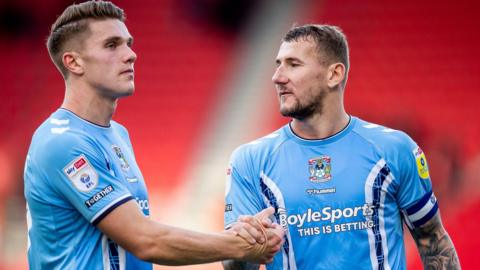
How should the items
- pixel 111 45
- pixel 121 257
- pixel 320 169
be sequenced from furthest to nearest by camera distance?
pixel 320 169, pixel 111 45, pixel 121 257

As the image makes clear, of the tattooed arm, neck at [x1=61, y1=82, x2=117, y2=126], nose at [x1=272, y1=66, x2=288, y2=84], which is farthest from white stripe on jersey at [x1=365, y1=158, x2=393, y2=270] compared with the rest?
neck at [x1=61, y1=82, x2=117, y2=126]

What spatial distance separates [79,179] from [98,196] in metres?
0.10

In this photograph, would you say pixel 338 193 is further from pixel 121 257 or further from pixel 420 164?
pixel 121 257

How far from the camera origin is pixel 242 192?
4.09 meters

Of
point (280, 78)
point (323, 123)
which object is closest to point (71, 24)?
point (280, 78)

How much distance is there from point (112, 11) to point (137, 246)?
1114 millimetres

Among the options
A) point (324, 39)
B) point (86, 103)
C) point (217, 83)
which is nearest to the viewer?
point (86, 103)

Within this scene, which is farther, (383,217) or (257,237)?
(383,217)

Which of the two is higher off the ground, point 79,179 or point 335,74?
point 335,74

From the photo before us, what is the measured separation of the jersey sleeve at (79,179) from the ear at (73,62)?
1.22ft

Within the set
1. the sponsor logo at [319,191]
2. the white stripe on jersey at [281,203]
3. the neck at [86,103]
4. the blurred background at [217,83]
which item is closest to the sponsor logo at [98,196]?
the neck at [86,103]

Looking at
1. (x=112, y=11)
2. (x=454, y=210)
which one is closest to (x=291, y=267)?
(x=112, y=11)

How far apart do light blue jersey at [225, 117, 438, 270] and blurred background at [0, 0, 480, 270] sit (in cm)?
381

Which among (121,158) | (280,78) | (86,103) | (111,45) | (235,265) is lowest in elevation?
(235,265)
